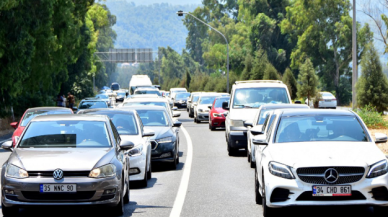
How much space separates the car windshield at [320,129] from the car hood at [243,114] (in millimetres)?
9882

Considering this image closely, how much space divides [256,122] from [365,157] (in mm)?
9197

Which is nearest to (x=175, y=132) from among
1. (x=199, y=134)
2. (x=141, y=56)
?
(x=199, y=134)

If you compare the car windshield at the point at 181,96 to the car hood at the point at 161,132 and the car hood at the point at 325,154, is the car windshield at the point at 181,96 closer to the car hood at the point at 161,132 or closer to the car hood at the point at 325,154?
the car hood at the point at 161,132

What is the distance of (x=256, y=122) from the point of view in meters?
18.8

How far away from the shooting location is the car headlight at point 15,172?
31.9ft

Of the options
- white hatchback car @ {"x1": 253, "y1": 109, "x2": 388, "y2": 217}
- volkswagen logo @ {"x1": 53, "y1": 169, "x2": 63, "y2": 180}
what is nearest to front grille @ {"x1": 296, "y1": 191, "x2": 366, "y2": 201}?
white hatchback car @ {"x1": 253, "y1": 109, "x2": 388, "y2": 217}

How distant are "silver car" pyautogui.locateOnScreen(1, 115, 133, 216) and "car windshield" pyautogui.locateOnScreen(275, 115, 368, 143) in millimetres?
2324

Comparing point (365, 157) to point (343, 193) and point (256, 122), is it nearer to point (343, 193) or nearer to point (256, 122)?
point (343, 193)

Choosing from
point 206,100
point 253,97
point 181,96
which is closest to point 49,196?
point 253,97

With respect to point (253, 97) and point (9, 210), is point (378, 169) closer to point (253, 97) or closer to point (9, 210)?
point (9, 210)

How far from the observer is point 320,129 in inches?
433

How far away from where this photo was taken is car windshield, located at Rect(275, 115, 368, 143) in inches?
423

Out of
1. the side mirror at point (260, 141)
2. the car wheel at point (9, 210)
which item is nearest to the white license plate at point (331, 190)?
the side mirror at point (260, 141)

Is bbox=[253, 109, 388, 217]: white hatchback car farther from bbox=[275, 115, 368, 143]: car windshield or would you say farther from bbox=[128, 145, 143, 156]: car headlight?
bbox=[128, 145, 143, 156]: car headlight
